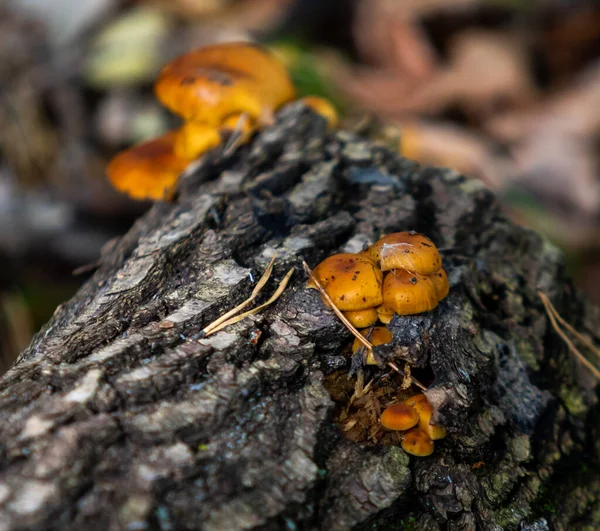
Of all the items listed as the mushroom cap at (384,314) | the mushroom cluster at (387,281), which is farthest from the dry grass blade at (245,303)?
the mushroom cap at (384,314)

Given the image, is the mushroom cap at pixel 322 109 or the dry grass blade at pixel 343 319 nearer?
the dry grass blade at pixel 343 319

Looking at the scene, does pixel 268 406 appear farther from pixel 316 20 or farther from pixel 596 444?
pixel 316 20

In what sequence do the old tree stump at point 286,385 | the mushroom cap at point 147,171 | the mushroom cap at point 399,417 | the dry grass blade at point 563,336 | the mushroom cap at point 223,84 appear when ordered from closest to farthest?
the old tree stump at point 286,385 < the mushroom cap at point 399,417 < the dry grass blade at point 563,336 < the mushroom cap at point 223,84 < the mushroom cap at point 147,171

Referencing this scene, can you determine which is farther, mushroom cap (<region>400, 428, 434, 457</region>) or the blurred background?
the blurred background

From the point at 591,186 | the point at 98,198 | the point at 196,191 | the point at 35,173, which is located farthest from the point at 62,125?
the point at 591,186

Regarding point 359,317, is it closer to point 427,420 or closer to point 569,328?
point 427,420

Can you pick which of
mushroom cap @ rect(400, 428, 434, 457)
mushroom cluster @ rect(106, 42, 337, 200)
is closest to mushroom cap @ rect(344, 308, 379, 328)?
mushroom cap @ rect(400, 428, 434, 457)

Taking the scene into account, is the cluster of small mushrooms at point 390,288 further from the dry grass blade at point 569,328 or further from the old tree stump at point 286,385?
the dry grass blade at point 569,328

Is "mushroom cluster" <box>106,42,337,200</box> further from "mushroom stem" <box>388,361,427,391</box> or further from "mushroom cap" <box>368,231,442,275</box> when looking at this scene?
"mushroom stem" <box>388,361,427,391</box>

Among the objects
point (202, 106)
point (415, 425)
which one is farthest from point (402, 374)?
point (202, 106)
